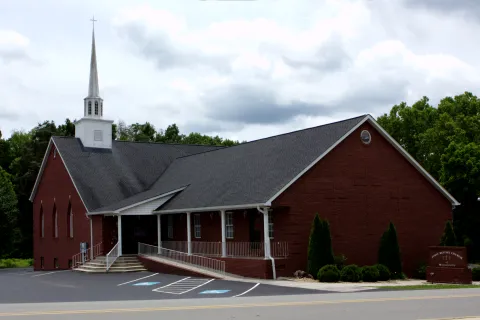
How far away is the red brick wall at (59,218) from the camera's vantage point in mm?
40656

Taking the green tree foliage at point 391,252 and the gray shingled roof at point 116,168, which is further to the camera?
the gray shingled roof at point 116,168

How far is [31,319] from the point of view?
14156 mm

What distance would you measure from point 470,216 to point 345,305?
30.6 meters

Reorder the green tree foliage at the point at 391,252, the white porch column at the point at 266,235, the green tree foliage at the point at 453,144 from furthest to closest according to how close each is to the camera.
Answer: the green tree foliage at the point at 453,144 → the green tree foliage at the point at 391,252 → the white porch column at the point at 266,235

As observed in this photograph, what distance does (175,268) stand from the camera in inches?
1271

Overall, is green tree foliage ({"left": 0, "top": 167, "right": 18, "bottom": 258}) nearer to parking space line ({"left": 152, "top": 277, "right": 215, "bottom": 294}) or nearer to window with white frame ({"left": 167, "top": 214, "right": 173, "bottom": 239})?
window with white frame ({"left": 167, "top": 214, "right": 173, "bottom": 239})

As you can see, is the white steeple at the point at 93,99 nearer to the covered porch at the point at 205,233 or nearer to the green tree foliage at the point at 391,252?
the covered porch at the point at 205,233

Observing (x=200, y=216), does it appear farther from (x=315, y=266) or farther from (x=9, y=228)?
(x=9, y=228)

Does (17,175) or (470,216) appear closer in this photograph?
(470,216)

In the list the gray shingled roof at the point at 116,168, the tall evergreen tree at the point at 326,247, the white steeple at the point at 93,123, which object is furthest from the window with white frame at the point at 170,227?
the tall evergreen tree at the point at 326,247

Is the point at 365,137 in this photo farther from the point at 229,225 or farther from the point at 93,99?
the point at 93,99

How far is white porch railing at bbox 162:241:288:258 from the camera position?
2978 centimetres

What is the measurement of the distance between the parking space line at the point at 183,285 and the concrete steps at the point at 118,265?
276 inches

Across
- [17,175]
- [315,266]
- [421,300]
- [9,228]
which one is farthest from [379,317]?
[17,175]
